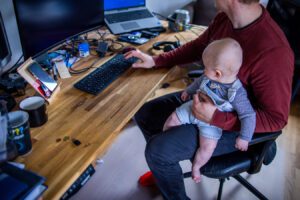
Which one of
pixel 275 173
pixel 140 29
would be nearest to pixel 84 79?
pixel 140 29

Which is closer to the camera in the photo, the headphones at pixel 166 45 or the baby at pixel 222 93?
the baby at pixel 222 93

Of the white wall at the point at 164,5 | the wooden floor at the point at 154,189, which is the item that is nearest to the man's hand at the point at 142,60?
the wooden floor at the point at 154,189

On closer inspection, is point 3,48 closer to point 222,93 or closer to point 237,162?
point 222,93

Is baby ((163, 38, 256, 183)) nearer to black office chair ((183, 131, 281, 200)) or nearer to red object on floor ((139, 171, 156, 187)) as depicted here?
black office chair ((183, 131, 281, 200))

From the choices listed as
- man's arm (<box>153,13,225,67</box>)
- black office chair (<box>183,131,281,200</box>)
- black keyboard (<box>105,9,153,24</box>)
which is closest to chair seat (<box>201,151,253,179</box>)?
black office chair (<box>183,131,281,200</box>)

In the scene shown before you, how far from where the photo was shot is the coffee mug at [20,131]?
79 cm

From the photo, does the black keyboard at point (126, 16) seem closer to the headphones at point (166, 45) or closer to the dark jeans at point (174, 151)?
the headphones at point (166, 45)

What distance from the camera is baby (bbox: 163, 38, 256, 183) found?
3.32ft

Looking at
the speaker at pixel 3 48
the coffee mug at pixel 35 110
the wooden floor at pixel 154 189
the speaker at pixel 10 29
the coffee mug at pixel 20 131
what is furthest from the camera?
the wooden floor at pixel 154 189

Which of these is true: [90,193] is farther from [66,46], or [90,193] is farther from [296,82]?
[296,82]

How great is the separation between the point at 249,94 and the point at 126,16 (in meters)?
1.14

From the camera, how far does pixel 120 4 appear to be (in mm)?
1891

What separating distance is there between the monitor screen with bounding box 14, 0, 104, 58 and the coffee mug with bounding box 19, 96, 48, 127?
1.04 feet

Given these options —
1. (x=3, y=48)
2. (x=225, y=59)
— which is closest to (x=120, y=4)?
(x=3, y=48)
